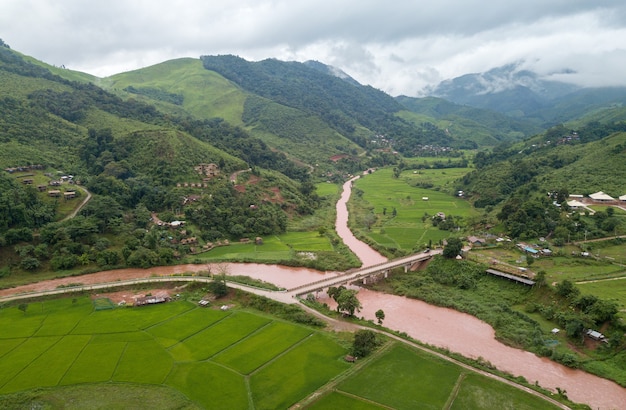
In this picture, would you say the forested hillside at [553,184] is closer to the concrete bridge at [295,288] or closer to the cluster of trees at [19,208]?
the concrete bridge at [295,288]

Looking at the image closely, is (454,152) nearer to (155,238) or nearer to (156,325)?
(155,238)

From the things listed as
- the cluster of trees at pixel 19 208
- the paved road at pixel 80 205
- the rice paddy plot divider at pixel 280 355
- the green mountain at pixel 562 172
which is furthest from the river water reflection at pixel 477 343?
the cluster of trees at pixel 19 208

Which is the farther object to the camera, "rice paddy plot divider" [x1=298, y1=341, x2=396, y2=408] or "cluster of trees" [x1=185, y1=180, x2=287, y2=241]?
"cluster of trees" [x1=185, y1=180, x2=287, y2=241]

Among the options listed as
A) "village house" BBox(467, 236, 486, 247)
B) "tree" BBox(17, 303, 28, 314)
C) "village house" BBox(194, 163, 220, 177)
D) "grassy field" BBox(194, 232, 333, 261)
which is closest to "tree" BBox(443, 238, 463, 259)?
"village house" BBox(467, 236, 486, 247)

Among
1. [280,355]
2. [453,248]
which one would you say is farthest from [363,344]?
[453,248]

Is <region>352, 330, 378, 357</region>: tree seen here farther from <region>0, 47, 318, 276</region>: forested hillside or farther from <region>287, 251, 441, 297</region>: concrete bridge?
<region>0, 47, 318, 276</region>: forested hillside

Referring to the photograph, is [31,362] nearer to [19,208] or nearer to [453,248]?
[19,208]
